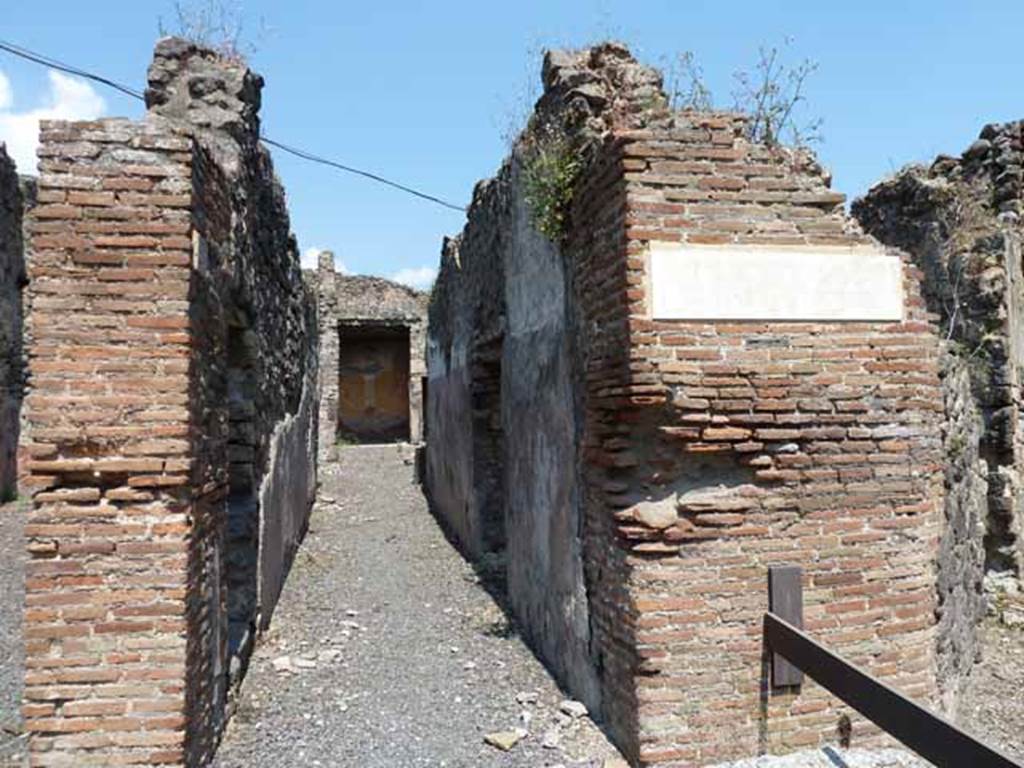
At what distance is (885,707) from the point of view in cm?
283

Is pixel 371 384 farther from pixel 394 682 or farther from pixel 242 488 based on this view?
pixel 394 682

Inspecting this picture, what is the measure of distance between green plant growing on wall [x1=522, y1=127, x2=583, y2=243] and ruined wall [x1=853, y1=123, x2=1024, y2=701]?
3735mm

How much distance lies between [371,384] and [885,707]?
17.9 meters

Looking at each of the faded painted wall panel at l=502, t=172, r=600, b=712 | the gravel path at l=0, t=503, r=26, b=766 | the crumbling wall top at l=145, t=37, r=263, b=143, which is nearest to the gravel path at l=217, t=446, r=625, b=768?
the faded painted wall panel at l=502, t=172, r=600, b=712

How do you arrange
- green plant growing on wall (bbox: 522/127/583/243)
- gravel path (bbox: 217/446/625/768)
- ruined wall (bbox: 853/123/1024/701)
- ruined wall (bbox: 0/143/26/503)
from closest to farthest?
gravel path (bbox: 217/446/625/768), green plant growing on wall (bbox: 522/127/583/243), ruined wall (bbox: 853/123/1024/701), ruined wall (bbox: 0/143/26/503)

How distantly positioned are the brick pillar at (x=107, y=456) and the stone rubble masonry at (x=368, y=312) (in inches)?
512

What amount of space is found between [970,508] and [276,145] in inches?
395

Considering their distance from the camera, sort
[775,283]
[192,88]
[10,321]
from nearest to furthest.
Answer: [775,283]
[192,88]
[10,321]

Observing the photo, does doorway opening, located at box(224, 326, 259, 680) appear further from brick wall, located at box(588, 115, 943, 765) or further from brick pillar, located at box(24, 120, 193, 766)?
brick wall, located at box(588, 115, 943, 765)

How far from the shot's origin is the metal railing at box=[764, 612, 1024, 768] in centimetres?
241

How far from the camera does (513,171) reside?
583 centimetres

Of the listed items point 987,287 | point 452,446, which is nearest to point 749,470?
point 987,287

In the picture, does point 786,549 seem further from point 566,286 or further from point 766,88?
point 766,88

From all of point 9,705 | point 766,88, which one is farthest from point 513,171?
point 9,705
